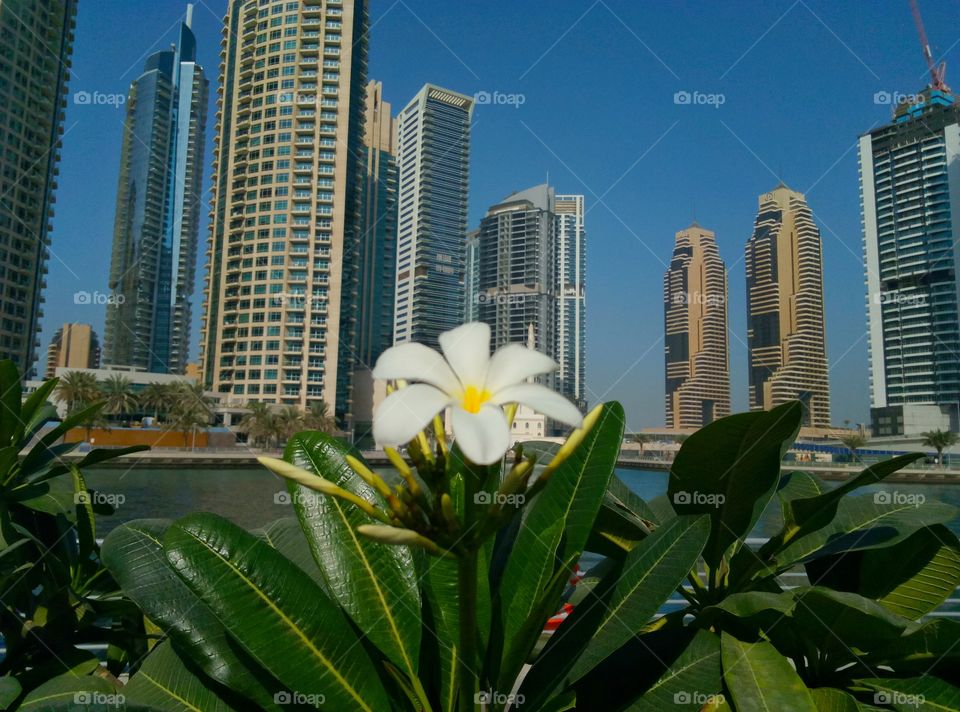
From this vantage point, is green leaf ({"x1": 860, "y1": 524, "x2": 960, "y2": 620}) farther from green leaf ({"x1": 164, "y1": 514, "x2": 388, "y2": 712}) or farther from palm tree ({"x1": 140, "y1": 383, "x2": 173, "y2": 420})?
palm tree ({"x1": 140, "y1": 383, "x2": 173, "y2": 420})

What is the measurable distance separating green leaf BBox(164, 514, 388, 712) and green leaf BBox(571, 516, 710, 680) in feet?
0.91

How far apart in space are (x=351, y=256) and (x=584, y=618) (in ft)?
205

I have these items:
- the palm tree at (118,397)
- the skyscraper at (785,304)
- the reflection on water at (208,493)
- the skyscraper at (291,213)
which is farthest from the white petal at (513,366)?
the skyscraper at (291,213)

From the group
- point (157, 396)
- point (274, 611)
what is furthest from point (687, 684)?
point (157, 396)

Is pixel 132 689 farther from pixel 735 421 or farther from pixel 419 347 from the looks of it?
pixel 735 421

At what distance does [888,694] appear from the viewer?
0.90 metres

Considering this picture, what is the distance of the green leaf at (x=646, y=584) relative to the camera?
→ 2.47ft

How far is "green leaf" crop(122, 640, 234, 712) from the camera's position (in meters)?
0.79

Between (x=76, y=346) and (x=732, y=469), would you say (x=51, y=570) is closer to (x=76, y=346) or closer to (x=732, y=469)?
(x=732, y=469)

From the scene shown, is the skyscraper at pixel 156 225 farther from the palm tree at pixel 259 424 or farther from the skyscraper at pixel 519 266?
the skyscraper at pixel 519 266

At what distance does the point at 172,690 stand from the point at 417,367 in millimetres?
624

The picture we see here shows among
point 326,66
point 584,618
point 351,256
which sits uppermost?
point 326,66

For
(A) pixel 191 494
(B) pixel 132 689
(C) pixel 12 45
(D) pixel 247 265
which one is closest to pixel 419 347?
(B) pixel 132 689

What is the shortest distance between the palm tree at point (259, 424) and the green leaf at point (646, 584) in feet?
159
